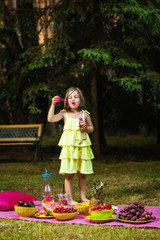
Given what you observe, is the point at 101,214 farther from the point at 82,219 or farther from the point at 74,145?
the point at 74,145

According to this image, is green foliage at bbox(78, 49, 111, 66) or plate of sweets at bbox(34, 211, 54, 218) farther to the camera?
green foliage at bbox(78, 49, 111, 66)

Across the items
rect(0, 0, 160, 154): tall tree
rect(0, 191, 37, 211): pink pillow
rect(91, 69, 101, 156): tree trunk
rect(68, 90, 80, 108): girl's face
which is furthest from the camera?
rect(91, 69, 101, 156): tree trunk

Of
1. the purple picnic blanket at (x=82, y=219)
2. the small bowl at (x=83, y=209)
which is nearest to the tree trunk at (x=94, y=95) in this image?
the purple picnic blanket at (x=82, y=219)

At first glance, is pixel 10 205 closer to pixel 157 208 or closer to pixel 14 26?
pixel 157 208

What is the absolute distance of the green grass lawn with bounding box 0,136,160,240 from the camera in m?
4.06

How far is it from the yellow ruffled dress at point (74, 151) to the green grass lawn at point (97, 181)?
2.62 ft

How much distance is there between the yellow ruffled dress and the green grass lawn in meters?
0.80

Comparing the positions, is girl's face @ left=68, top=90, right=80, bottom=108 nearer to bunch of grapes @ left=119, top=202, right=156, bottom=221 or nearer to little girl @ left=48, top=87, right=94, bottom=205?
little girl @ left=48, top=87, right=94, bottom=205

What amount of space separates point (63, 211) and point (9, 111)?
9345 millimetres

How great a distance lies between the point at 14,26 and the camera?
37.1 feet

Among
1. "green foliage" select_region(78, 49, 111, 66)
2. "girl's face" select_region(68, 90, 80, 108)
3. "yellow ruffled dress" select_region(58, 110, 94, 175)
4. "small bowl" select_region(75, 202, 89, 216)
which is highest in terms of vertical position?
"green foliage" select_region(78, 49, 111, 66)

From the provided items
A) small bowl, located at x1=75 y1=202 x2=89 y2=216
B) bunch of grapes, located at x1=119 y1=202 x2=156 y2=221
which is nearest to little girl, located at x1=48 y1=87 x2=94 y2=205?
small bowl, located at x1=75 y1=202 x2=89 y2=216

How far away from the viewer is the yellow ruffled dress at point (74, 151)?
5.27m

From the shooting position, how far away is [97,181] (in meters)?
7.46
